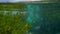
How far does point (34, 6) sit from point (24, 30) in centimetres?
19

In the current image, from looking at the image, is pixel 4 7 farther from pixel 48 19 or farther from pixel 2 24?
pixel 48 19

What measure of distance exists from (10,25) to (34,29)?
7.2 inches

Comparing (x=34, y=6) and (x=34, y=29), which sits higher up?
(x=34, y=6)

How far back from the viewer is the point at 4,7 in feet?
2.36

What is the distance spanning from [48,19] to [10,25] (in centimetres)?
29

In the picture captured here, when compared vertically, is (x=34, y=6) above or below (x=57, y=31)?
above

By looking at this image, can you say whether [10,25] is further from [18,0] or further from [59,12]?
[59,12]

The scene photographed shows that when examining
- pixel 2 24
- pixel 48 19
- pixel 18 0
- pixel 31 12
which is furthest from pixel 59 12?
pixel 2 24

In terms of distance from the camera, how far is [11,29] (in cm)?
75

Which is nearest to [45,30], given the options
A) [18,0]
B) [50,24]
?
[50,24]

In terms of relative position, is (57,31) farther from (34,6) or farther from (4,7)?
(4,7)

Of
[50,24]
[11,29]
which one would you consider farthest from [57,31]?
[11,29]

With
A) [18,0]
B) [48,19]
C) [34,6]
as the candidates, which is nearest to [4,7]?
[18,0]

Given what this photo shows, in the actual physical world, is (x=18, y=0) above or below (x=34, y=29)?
above
